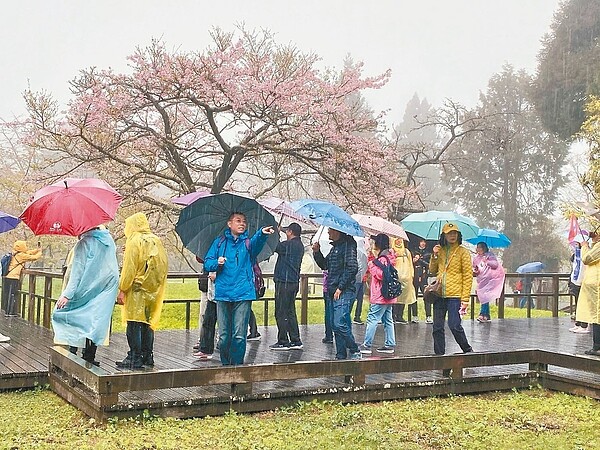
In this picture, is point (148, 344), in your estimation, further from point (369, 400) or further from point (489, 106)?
point (489, 106)

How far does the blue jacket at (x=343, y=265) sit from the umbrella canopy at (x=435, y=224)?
2.45 m

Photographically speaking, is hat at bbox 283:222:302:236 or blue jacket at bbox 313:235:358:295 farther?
hat at bbox 283:222:302:236

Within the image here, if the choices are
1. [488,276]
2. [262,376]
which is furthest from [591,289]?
[488,276]

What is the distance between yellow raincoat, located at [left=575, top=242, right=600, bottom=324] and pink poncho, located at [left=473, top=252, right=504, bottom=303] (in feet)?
15.6

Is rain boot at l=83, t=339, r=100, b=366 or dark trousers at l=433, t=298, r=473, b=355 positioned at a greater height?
dark trousers at l=433, t=298, r=473, b=355

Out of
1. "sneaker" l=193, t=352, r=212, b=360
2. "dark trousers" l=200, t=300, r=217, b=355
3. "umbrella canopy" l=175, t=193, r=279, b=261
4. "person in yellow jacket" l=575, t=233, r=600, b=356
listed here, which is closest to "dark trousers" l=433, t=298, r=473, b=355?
"person in yellow jacket" l=575, t=233, r=600, b=356

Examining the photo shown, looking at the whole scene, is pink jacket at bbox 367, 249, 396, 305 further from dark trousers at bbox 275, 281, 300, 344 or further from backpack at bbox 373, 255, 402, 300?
dark trousers at bbox 275, 281, 300, 344

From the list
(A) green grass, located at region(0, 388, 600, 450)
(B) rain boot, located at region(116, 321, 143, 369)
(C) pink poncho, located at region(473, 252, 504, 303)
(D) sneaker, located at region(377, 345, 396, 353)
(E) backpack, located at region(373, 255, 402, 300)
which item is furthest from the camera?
(C) pink poncho, located at region(473, 252, 504, 303)

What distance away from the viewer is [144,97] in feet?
47.7

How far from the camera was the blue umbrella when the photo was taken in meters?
7.41

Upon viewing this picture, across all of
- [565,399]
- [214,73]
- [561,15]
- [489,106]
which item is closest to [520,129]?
[489,106]

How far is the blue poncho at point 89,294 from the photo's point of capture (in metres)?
6.78

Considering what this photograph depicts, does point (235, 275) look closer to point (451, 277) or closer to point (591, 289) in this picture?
point (451, 277)

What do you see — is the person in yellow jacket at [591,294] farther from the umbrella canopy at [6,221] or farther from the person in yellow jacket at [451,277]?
the umbrella canopy at [6,221]
